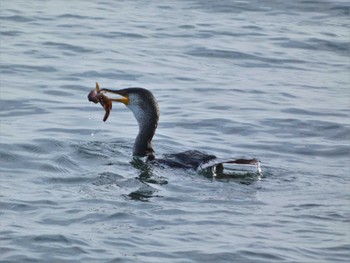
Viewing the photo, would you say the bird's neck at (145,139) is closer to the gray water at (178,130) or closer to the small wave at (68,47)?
the gray water at (178,130)

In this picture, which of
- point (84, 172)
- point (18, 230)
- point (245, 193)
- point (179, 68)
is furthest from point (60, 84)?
point (18, 230)

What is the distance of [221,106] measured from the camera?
15.2m

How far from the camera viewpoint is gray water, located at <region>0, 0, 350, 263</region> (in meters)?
9.02

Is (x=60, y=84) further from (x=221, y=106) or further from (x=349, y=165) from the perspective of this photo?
(x=349, y=165)

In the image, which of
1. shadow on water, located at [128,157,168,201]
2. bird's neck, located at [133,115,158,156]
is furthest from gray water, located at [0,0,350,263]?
bird's neck, located at [133,115,158,156]

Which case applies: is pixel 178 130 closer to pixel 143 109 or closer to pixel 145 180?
pixel 143 109

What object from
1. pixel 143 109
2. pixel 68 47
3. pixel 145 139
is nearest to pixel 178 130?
pixel 143 109

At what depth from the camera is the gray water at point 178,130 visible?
29.6 feet

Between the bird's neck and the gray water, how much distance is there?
0.18m

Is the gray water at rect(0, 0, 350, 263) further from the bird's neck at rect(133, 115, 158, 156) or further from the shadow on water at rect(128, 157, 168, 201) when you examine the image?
the bird's neck at rect(133, 115, 158, 156)

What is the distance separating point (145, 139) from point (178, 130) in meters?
1.36

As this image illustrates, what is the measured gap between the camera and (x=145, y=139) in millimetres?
12617

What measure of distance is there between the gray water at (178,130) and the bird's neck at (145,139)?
0.58 ft

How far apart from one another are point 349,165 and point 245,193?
2020 millimetres
